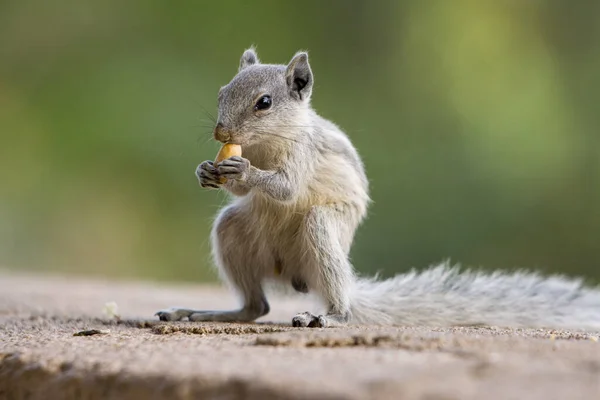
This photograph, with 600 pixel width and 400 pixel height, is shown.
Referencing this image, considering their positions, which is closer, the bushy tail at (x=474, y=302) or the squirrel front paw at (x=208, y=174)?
the squirrel front paw at (x=208, y=174)

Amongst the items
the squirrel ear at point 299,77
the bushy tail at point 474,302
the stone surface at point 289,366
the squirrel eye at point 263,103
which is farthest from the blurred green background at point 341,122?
the stone surface at point 289,366

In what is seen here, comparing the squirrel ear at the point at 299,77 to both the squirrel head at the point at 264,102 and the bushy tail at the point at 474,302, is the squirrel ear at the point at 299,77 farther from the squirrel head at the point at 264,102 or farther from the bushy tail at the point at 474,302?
the bushy tail at the point at 474,302

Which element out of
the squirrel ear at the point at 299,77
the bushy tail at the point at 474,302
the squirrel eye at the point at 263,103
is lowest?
the bushy tail at the point at 474,302

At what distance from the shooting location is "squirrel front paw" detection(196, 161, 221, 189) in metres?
2.40

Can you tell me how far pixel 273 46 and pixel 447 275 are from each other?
4.53m

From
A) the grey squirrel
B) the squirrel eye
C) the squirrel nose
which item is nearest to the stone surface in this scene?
the grey squirrel

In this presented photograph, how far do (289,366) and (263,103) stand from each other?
1375 mm

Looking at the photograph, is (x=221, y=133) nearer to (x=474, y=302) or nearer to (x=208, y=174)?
(x=208, y=174)

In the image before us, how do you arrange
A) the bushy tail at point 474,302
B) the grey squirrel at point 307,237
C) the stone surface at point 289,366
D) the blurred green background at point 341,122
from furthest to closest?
the blurred green background at point 341,122 < the bushy tail at point 474,302 < the grey squirrel at point 307,237 < the stone surface at point 289,366

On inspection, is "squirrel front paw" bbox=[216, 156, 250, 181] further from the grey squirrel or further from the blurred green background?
the blurred green background

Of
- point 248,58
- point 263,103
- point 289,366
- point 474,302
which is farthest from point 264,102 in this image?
point 289,366

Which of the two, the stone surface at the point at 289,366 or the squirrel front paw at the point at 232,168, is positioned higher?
the squirrel front paw at the point at 232,168

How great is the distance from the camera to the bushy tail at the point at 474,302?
104 inches

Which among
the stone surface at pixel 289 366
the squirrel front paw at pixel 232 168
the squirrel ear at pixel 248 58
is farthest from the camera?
the squirrel ear at pixel 248 58
